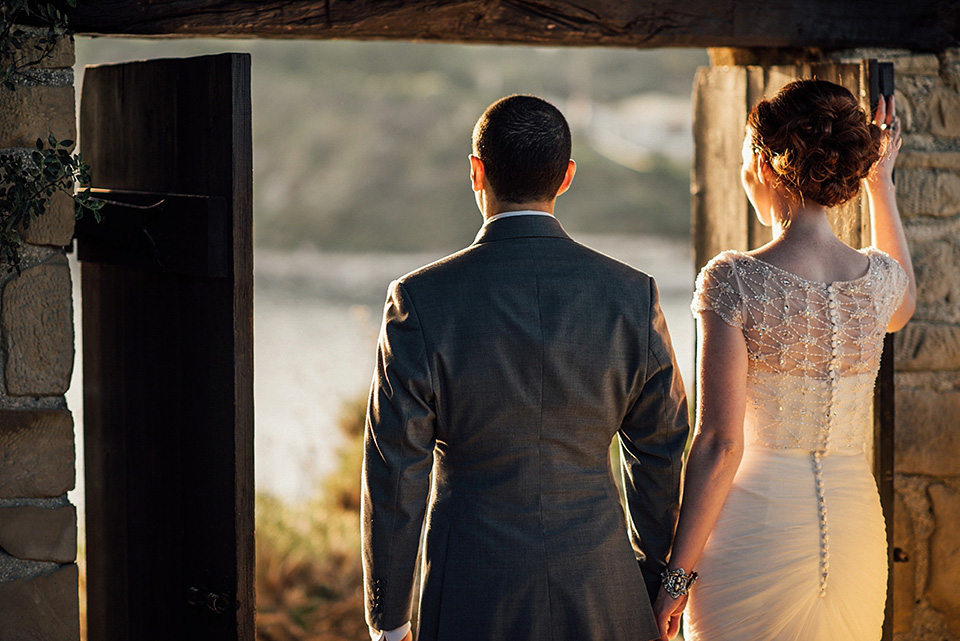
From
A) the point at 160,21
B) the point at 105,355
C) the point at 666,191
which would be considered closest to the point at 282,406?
the point at 105,355

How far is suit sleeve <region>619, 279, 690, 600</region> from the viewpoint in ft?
6.22

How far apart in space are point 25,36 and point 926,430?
103 inches

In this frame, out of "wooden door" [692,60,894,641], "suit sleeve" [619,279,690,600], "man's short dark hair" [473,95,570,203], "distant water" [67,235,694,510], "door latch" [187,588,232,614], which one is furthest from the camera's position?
"distant water" [67,235,694,510]

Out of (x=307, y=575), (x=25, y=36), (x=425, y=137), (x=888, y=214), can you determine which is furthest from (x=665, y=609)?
(x=425, y=137)

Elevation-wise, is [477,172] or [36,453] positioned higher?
[477,172]

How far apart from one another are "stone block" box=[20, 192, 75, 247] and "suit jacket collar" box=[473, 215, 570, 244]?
1026 millimetres

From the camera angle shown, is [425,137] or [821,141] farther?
[425,137]

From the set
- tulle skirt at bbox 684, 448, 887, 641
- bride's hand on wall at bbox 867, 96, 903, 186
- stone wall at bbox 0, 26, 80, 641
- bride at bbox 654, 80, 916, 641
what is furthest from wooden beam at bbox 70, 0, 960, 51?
tulle skirt at bbox 684, 448, 887, 641

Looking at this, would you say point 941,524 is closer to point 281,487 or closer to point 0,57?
point 0,57

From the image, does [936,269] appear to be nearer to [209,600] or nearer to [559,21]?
[559,21]

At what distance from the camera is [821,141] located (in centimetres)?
203

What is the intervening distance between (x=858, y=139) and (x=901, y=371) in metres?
1.15

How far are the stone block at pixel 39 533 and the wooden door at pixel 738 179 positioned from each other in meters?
1.99

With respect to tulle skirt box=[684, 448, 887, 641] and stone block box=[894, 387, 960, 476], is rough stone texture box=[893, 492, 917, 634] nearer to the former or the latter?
stone block box=[894, 387, 960, 476]
